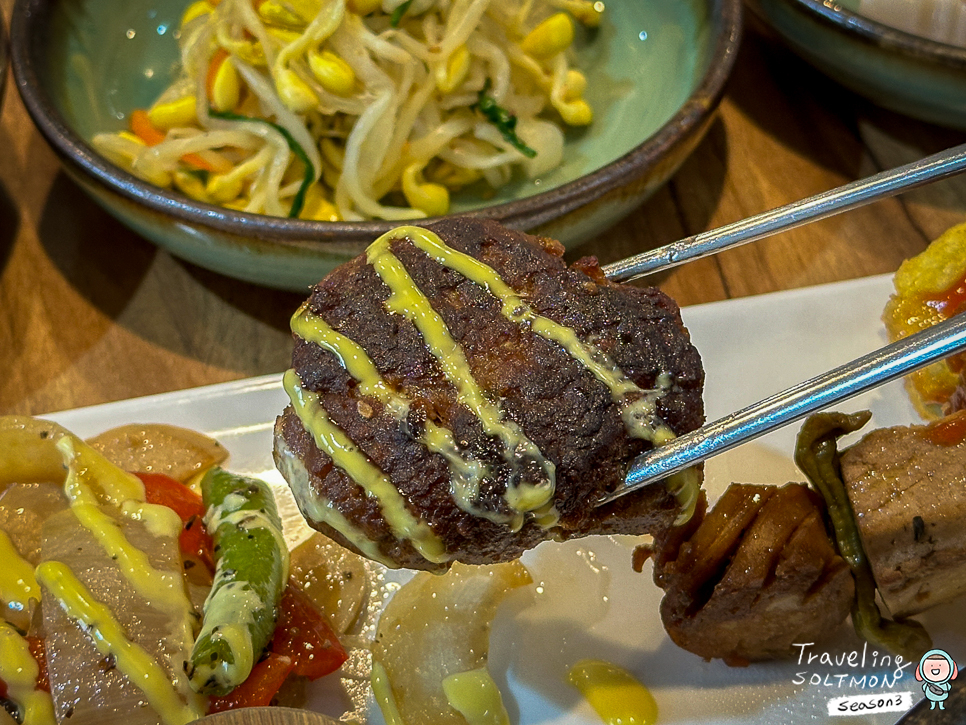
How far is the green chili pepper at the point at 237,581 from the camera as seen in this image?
152 centimetres

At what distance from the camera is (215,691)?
1.53m

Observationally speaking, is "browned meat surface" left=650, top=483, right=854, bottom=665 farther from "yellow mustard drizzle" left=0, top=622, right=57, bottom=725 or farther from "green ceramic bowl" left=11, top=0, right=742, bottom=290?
"yellow mustard drizzle" left=0, top=622, right=57, bottom=725

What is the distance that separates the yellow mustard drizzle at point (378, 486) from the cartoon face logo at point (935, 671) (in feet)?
3.51

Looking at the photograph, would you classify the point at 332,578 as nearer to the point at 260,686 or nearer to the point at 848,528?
the point at 260,686

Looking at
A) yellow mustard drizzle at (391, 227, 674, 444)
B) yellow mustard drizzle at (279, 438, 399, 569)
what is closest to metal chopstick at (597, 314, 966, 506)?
yellow mustard drizzle at (391, 227, 674, 444)

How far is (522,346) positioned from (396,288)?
24 cm

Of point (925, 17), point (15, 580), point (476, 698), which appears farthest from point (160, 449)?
point (925, 17)

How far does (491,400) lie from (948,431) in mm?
996

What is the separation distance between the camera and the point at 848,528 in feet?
5.32

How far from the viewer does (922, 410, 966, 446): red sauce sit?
163 centimetres

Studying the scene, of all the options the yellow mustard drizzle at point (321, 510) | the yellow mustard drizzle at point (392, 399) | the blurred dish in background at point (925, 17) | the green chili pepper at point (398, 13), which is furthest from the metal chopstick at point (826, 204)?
the green chili pepper at point (398, 13)

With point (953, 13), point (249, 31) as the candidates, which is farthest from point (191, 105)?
point (953, 13)

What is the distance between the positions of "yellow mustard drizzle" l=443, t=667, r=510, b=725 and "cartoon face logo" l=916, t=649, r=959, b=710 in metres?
0.85

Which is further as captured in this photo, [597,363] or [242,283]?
[242,283]
